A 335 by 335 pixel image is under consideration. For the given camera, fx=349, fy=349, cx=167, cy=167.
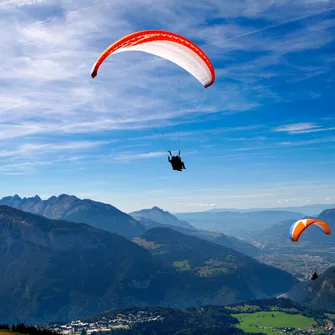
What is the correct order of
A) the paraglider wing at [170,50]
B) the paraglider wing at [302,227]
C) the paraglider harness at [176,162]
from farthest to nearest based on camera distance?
the paraglider wing at [302,227]
the paraglider harness at [176,162]
the paraglider wing at [170,50]

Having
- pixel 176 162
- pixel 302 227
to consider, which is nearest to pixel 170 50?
pixel 176 162

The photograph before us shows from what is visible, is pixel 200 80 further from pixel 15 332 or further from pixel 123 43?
pixel 15 332

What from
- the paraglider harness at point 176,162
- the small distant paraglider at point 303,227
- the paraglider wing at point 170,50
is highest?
the paraglider wing at point 170,50

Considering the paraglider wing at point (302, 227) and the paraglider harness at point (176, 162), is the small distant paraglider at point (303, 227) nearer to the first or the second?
the paraglider wing at point (302, 227)

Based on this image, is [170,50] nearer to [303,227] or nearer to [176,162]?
[176,162]

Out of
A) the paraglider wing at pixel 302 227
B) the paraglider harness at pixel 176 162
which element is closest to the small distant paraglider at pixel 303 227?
the paraglider wing at pixel 302 227

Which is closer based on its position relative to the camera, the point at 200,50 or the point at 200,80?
the point at 200,50

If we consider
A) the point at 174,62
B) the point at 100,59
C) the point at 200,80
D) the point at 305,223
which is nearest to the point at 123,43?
the point at 100,59

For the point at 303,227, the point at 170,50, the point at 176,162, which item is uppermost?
the point at 170,50
